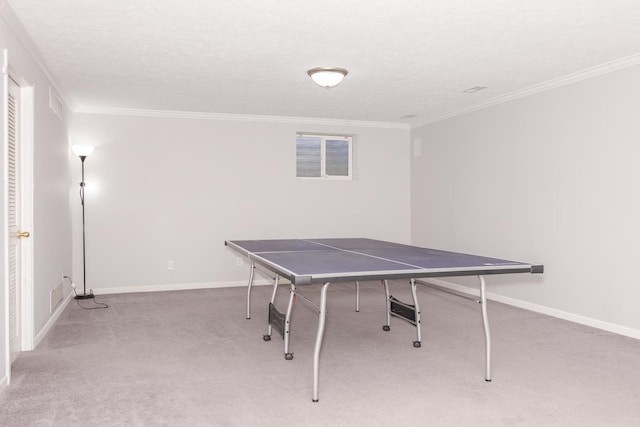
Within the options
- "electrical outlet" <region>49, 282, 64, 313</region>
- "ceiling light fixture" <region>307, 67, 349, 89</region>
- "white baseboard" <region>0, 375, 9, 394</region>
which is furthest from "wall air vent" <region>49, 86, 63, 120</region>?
"white baseboard" <region>0, 375, 9, 394</region>

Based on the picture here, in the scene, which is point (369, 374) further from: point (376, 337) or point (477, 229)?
point (477, 229)

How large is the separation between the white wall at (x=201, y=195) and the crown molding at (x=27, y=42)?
111 cm

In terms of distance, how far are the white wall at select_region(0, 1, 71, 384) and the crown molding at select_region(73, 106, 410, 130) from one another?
659 millimetres

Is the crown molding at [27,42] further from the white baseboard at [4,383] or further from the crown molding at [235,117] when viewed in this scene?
the white baseboard at [4,383]

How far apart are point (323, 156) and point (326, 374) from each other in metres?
4.27

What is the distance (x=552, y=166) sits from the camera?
15.5 ft

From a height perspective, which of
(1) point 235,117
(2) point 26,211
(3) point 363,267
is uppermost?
(1) point 235,117

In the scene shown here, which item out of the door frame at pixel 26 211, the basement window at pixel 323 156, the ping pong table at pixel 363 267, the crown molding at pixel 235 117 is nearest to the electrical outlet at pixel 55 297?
the door frame at pixel 26 211

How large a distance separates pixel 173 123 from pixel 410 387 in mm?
4469

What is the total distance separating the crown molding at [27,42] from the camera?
2.91 m

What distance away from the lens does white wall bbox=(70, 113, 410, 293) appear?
5902 millimetres

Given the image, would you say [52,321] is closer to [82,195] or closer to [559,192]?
[82,195]

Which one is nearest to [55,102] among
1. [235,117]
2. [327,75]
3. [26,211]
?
[26,211]

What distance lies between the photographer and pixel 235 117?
20.8 ft
